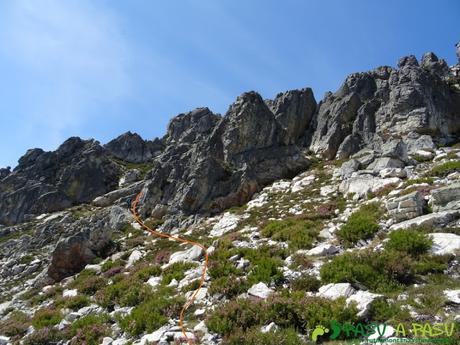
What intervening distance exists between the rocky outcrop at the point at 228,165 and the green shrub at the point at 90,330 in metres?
24.0

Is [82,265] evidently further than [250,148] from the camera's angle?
No

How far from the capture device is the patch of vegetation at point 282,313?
30.2 ft

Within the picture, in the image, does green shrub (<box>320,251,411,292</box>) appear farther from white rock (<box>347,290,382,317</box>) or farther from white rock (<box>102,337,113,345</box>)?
white rock (<box>102,337,113,345</box>)

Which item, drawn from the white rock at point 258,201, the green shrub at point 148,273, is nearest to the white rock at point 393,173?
the white rock at point 258,201

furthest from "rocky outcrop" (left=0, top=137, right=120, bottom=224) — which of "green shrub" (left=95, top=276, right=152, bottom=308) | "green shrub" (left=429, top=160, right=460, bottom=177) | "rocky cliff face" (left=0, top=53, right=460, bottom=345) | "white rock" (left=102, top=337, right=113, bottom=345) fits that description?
"white rock" (left=102, top=337, right=113, bottom=345)

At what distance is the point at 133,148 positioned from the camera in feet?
290

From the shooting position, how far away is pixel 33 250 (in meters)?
38.5

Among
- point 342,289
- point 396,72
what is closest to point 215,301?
point 342,289

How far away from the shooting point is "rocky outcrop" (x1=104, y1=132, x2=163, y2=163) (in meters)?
86.7

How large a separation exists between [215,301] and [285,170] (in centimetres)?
3175

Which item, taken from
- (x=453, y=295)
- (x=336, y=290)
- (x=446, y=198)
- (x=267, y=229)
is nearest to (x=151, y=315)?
(x=336, y=290)

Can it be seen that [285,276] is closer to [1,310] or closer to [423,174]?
[423,174]

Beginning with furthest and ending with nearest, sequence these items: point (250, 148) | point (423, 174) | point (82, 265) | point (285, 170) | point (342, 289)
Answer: point (250, 148) → point (285, 170) → point (82, 265) → point (423, 174) → point (342, 289)

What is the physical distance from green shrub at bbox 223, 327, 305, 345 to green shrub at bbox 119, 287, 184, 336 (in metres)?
3.13
